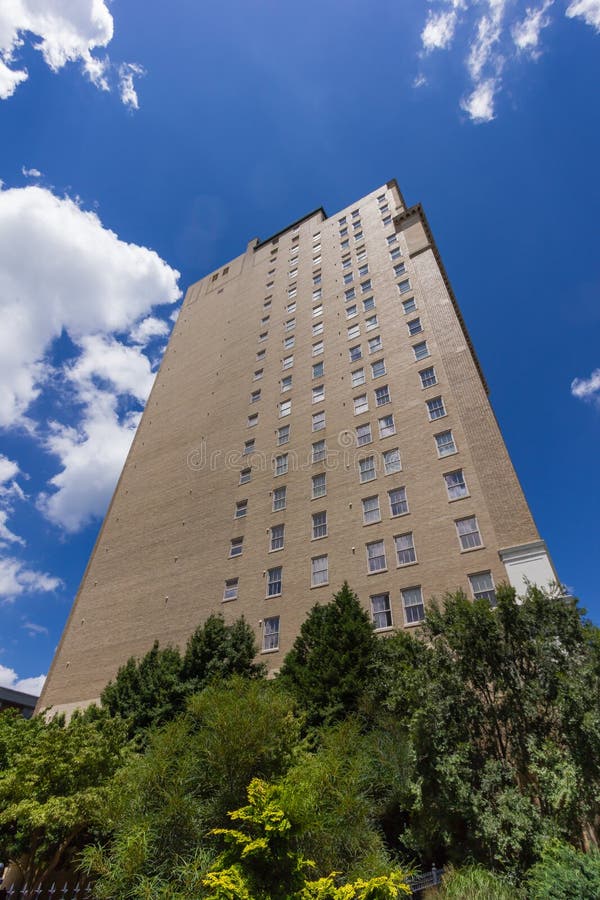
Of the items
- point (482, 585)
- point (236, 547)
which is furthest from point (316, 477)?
point (482, 585)

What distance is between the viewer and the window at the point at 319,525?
2864 cm

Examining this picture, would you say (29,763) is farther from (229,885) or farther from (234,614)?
(234,614)

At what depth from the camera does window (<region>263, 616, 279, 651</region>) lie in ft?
84.6

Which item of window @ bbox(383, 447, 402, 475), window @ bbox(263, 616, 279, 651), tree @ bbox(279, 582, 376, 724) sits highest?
window @ bbox(383, 447, 402, 475)

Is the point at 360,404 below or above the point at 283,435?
above

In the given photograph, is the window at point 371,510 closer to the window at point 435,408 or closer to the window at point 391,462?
the window at point 391,462

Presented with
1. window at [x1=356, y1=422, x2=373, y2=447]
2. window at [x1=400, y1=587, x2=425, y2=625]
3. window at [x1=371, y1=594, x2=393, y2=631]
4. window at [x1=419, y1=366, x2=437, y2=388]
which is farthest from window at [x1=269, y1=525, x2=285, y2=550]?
window at [x1=419, y1=366, x2=437, y2=388]

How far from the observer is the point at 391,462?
2897cm

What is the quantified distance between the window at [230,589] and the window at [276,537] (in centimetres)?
317

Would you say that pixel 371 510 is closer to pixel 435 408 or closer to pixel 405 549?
pixel 405 549

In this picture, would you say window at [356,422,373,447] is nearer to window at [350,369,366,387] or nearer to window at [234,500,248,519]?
window at [350,369,366,387]

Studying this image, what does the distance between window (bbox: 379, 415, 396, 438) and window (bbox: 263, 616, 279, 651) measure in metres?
13.2

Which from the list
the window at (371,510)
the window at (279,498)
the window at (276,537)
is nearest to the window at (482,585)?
the window at (371,510)

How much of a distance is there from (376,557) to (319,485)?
684cm
